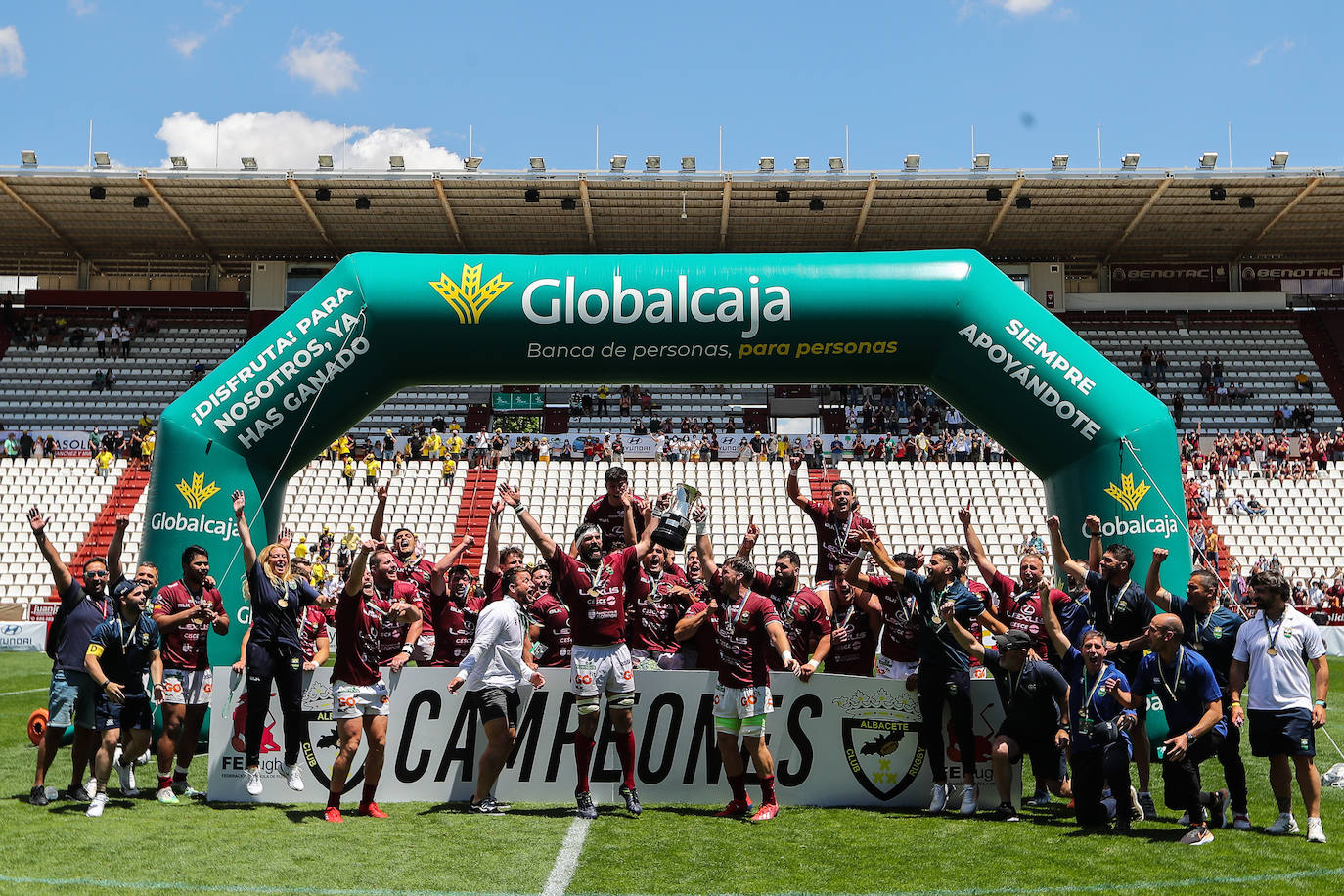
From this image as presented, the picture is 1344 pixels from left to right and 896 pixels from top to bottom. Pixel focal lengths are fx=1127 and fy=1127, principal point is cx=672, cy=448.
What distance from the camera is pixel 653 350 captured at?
998cm

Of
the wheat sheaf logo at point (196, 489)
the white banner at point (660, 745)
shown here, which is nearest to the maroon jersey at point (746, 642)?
the white banner at point (660, 745)

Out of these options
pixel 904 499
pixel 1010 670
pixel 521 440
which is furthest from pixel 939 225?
pixel 1010 670

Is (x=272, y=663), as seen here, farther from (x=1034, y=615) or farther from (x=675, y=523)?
(x=1034, y=615)

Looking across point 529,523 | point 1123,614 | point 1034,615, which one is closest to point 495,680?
point 529,523

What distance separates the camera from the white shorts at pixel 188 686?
27.7 ft

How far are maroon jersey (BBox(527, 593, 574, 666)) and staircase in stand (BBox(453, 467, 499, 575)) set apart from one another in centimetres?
1665

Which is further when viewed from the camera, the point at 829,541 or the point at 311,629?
the point at 829,541

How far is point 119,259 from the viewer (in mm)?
36406

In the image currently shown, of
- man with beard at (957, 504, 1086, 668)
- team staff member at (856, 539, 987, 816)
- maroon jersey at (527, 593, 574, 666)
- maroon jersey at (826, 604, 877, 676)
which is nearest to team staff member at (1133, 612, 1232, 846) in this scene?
man with beard at (957, 504, 1086, 668)

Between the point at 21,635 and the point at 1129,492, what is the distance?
21872 mm

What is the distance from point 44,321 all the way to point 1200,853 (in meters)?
37.4

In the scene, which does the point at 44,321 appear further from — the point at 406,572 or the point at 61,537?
the point at 406,572

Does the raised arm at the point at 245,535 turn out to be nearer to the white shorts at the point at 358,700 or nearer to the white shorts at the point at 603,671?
the white shorts at the point at 358,700

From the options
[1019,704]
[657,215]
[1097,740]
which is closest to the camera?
[1097,740]
